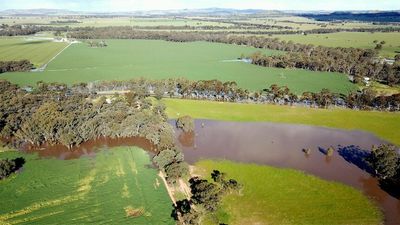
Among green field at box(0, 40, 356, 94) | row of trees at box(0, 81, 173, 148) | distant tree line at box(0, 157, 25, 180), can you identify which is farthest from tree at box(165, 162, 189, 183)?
green field at box(0, 40, 356, 94)

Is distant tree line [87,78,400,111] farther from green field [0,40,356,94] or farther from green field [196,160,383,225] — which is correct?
green field [196,160,383,225]

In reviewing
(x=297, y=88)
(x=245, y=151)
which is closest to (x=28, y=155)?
(x=245, y=151)

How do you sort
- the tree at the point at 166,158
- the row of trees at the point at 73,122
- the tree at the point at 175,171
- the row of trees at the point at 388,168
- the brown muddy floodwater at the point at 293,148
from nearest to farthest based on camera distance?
the row of trees at the point at 388,168 → the tree at the point at 175,171 → the brown muddy floodwater at the point at 293,148 → the tree at the point at 166,158 → the row of trees at the point at 73,122

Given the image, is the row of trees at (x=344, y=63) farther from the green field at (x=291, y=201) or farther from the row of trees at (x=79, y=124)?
the row of trees at (x=79, y=124)

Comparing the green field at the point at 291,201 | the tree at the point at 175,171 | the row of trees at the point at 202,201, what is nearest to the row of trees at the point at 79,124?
the tree at the point at 175,171

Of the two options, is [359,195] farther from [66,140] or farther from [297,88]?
[297,88]
